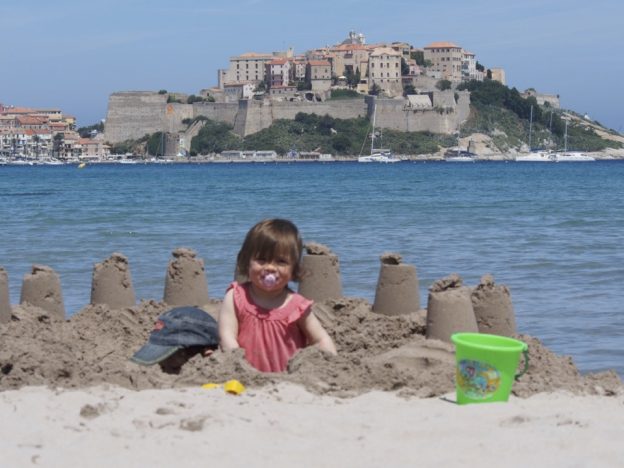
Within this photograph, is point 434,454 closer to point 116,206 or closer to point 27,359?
point 27,359

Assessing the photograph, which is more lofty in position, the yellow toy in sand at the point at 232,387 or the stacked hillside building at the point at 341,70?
the stacked hillside building at the point at 341,70

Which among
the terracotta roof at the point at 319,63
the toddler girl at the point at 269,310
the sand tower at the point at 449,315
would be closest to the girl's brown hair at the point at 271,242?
the toddler girl at the point at 269,310

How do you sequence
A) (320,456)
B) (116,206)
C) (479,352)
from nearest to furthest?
1. (320,456)
2. (479,352)
3. (116,206)

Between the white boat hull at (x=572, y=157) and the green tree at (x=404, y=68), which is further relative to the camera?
the green tree at (x=404, y=68)

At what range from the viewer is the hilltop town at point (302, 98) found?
104 metres

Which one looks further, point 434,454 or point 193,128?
point 193,128

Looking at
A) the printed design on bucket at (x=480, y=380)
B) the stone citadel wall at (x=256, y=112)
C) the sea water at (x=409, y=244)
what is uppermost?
the stone citadel wall at (x=256, y=112)

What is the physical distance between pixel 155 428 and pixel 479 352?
1386 mm

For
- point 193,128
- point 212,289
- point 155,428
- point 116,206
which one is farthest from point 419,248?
point 193,128

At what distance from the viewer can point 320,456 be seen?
3807 mm

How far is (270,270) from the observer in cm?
501

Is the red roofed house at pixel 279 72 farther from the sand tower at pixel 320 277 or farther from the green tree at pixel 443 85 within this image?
the sand tower at pixel 320 277

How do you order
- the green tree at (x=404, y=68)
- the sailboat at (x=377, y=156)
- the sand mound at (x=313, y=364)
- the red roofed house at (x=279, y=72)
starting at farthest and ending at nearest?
the red roofed house at (x=279, y=72) < the green tree at (x=404, y=68) < the sailboat at (x=377, y=156) < the sand mound at (x=313, y=364)

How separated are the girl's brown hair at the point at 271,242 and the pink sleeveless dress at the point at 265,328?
23 cm
